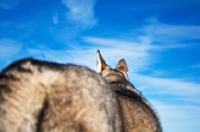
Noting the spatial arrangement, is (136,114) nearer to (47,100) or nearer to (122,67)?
(47,100)

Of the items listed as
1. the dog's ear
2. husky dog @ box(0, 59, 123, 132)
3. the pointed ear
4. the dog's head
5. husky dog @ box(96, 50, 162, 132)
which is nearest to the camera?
husky dog @ box(0, 59, 123, 132)

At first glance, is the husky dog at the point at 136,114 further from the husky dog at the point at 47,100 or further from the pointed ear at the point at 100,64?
the husky dog at the point at 47,100

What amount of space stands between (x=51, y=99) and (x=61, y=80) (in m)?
0.29

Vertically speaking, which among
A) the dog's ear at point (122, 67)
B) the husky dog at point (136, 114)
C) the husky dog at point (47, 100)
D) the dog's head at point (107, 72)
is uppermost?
Result: the dog's ear at point (122, 67)

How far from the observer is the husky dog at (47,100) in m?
4.27

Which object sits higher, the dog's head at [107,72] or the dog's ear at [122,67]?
the dog's ear at [122,67]

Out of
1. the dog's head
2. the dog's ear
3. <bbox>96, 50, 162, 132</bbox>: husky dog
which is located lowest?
<bbox>96, 50, 162, 132</bbox>: husky dog

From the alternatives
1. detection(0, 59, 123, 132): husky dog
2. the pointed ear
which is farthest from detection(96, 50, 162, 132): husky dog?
detection(0, 59, 123, 132): husky dog

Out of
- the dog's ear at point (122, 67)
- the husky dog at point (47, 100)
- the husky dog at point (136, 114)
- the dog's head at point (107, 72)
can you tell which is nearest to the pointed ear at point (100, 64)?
the dog's head at point (107, 72)

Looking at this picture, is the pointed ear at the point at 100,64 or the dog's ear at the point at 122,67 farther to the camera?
the dog's ear at the point at 122,67

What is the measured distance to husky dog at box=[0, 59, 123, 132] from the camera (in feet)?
14.0

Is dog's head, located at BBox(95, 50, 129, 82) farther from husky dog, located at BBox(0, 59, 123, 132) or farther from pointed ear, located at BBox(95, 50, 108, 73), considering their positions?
husky dog, located at BBox(0, 59, 123, 132)

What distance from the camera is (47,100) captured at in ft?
14.3

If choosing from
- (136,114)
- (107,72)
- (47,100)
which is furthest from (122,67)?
(47,100)
